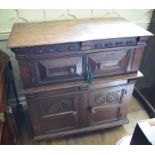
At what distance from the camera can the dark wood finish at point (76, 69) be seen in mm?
983

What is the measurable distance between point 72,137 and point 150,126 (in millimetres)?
1070

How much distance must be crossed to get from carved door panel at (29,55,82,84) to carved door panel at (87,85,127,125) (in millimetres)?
215

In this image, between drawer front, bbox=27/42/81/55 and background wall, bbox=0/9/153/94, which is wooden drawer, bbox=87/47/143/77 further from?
background wall, bbox=0/9/153/94

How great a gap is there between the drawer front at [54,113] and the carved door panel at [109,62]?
0.76ft

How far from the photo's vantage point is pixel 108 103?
130cm

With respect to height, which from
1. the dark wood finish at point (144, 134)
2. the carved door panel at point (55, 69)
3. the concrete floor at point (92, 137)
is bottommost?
the concrete floor at point (92, 137)

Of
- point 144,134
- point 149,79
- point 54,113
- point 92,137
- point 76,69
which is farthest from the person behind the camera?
point 149,79

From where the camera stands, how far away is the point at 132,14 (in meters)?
1.48

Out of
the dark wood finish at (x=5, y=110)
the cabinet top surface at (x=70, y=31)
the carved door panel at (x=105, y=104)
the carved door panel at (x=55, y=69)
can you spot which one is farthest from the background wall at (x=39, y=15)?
the carved door panel at (x=105, y=104)

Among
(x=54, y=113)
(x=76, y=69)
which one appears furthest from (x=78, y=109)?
(x=76, y=69)

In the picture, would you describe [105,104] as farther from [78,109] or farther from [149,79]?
[149,79]

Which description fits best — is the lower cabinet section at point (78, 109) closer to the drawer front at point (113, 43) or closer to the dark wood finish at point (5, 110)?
the dark wood finish at point (5, 110)

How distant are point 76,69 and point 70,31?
23 cm
